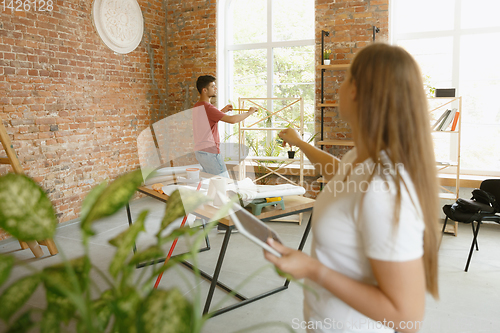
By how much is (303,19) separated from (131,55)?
7.98 ft

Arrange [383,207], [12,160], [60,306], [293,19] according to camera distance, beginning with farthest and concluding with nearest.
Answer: [293,19]
[12,160]
[383,207]
[60,306]

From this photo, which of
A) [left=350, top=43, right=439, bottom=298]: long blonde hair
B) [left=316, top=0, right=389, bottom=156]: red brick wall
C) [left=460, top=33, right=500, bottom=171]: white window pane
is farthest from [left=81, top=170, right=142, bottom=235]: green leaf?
[left=460, top=33, right=500, bottom=171]: white window pane

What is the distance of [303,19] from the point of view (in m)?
5.34

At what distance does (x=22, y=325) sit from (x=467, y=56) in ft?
17.2

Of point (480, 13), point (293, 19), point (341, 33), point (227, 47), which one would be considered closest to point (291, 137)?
point (341, 33)

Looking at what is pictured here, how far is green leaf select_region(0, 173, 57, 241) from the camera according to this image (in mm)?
439

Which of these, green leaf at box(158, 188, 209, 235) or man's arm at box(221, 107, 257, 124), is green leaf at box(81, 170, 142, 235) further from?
man's arm at box(221, 107, 257, 124)

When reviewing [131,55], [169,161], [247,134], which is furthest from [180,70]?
[169,161]

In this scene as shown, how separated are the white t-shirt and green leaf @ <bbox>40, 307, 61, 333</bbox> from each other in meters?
0.43

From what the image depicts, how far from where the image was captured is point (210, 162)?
319 cm

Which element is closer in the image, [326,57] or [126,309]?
[126,309]

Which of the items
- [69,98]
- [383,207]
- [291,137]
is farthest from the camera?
[69,98]

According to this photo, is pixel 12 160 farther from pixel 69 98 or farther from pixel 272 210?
pixel 272 210

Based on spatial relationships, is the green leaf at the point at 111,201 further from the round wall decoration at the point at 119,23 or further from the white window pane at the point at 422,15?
the white window pane at the point at 422,15
